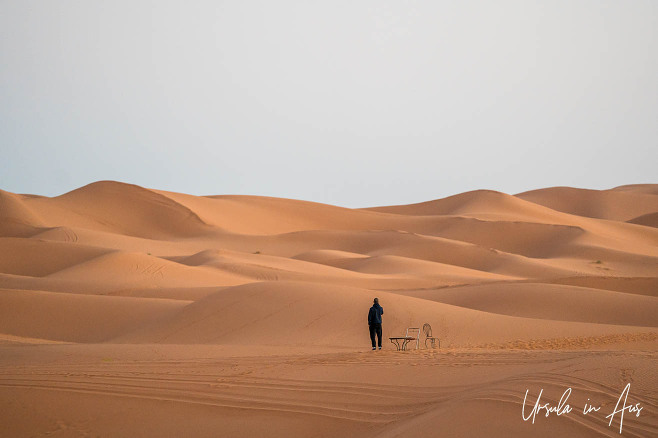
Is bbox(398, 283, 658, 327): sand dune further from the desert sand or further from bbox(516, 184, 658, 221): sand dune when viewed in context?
bbox(516, 184, 658, 221): sand dune

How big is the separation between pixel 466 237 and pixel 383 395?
5583 cm

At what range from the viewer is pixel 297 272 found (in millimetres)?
36656

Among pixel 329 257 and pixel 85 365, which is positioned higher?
pixel 329 257

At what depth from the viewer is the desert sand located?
25.0 feet

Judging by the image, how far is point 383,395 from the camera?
28.3 feet

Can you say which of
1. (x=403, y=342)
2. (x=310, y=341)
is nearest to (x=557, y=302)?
(x=403, y=342)

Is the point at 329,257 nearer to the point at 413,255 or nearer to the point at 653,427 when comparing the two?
the point at 413,255

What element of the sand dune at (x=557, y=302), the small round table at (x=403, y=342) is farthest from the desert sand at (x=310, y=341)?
the small round table at (x=403, y=342)

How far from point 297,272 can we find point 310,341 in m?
18.6

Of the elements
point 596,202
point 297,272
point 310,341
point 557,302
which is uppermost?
point 596,202

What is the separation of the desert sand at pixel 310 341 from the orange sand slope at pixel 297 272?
12cm

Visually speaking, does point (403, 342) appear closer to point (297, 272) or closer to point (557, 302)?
point (557, 302)

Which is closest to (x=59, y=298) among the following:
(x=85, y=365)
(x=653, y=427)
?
(x=85, y=365)

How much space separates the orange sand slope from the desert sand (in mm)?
116
